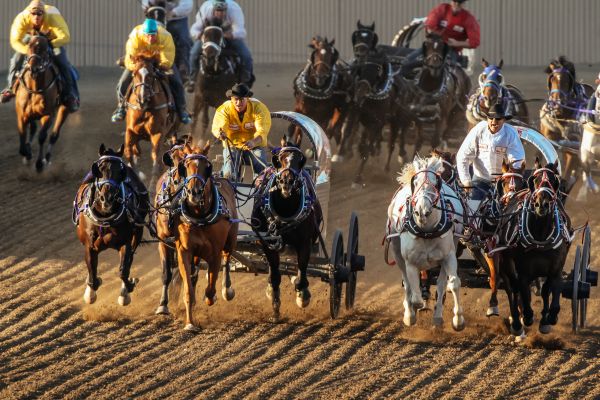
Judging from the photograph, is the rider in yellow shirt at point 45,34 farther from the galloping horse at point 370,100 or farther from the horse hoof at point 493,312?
the horse hoof at point 493,312

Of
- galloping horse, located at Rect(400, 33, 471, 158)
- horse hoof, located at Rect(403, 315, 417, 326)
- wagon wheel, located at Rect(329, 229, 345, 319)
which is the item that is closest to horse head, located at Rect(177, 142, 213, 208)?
wagon wheel, located at Rect(329, 229, 345, 319)

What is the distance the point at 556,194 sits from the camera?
43.6 ft

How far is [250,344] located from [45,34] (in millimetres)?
8432

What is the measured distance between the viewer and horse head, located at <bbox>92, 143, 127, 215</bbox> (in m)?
13.9

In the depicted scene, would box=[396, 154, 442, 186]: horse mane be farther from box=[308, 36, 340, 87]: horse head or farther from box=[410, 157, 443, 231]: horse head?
box=[308, 36, 340, 87]: horse head

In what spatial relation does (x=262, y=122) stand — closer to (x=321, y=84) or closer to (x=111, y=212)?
(x=111, y=212)

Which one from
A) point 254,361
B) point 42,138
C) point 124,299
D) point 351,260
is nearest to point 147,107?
point 42,138

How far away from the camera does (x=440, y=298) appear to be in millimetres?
13539

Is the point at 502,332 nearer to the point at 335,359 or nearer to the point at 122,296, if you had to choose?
the point at 335,359

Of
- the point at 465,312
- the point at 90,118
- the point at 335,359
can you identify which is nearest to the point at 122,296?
the point at 335,359

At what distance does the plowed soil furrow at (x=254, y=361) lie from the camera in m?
12.3

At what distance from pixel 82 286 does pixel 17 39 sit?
557cm

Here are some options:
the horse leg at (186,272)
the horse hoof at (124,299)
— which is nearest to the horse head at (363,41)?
the horse hoof at (124,299)

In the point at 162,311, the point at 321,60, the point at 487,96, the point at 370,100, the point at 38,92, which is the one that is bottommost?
the point at 162,311
